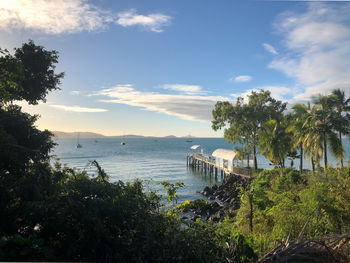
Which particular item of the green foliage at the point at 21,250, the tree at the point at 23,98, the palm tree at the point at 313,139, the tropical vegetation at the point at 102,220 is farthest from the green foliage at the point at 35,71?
the palm tree at the point at 313,139

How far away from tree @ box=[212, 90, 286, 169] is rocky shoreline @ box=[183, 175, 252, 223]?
24.8 feet

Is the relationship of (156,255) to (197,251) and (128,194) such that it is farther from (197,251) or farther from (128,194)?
(128,194)

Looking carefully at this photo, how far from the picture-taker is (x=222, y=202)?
27812 millimetres

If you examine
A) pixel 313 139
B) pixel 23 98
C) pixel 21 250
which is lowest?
pixel 21 250

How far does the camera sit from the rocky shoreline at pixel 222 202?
21688 mm

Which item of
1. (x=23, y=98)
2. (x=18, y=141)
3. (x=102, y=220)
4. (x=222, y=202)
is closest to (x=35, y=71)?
(x=23, y=98)

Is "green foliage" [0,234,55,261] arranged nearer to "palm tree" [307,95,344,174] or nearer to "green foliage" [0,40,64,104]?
"green foliage" [0,40,64,104]

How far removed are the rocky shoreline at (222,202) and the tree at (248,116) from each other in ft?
24.8

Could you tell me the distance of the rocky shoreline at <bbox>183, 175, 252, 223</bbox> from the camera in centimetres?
2169

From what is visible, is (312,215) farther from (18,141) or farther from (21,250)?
(18,141)

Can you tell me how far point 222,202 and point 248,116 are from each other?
603 inches

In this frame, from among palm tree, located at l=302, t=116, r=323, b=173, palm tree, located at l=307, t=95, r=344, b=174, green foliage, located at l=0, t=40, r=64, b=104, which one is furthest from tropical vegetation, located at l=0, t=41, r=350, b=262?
palm tree, located at l=302, t=116, r=323, b=173

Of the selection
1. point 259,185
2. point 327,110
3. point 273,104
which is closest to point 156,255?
point 259,185

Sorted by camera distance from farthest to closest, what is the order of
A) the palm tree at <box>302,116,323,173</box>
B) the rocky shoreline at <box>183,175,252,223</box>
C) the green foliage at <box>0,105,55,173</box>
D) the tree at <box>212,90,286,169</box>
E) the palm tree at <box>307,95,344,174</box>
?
1. the tree at <box>212,90,286,169</box>
2. the rocky shoreline at <box>183,175,252,223</box>
3. the palm tree at <box>302,116,323,173</box>
4. the palm tree at <box>307,95,344,174</box>
5. the green foliage at <box>0,105,55,173</box>
